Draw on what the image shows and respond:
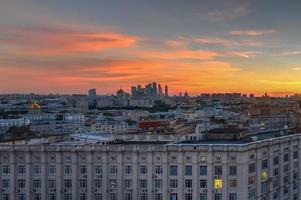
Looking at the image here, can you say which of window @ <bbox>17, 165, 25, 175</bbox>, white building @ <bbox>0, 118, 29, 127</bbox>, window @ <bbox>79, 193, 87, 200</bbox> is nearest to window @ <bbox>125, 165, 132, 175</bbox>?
window @ <bbox>79, 193, 87, 200</bbox>

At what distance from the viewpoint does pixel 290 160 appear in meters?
60.4

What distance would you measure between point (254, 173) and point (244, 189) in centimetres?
239

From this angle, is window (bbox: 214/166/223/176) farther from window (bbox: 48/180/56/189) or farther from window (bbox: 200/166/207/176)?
window (bbox: 48/180/56/189)

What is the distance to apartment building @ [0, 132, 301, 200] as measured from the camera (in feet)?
171

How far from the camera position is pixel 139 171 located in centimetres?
5344

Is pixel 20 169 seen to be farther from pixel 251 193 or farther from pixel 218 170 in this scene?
pixel 251 193

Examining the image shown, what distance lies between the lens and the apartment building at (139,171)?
52.0 meters

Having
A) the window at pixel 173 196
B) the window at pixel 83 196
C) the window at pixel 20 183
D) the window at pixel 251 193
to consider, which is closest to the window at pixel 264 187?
the window at pixel 251 193

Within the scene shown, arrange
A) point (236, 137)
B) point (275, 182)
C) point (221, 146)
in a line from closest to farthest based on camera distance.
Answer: point (221, 146)
point (275, 182)
point (236, 137)

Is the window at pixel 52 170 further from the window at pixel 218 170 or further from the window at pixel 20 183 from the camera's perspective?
the window at pixel 218 170

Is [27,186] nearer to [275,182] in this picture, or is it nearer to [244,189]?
[244,189]

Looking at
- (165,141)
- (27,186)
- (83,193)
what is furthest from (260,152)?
(27,186)

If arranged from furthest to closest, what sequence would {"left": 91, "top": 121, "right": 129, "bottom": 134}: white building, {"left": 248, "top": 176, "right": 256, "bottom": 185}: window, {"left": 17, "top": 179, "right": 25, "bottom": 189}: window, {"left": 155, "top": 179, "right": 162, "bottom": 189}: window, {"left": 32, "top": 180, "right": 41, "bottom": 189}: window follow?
{"left": 91, "top": 121, "right": 129, "bottom": 134}: white building
{"left": 17, "top": 179, "right": 25, "bottom": 189}: window
{"left": 32, "top": 180, "right": 41, "bottom": 189}: window
{"left": 155, "top": 179, "right": 162, "bottom": 189}: window
{"left": 248, "top": 176, "right": 256, "bottom": 185}: window

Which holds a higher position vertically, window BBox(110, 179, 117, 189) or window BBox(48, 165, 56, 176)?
window BBox(48, 165, 56, 176)
